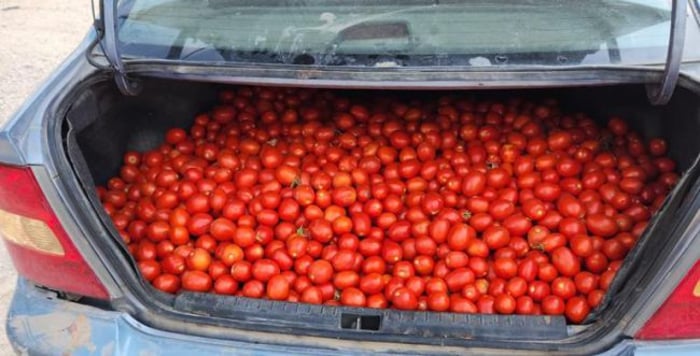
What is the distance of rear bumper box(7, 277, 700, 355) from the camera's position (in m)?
1.78

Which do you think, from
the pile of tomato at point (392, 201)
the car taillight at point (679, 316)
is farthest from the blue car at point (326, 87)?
the pile of tomato at point (392, 201)

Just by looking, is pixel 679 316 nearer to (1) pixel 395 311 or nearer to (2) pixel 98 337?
(1) pixel 395 311

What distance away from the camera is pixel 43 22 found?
6.72 m

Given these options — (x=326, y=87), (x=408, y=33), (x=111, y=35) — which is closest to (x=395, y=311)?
(x=326, y=87)

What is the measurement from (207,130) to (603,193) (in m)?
1.85

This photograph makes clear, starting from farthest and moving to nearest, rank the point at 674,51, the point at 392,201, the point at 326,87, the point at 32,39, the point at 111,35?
the point at 32,39, the point at 392,201, the point at 326,87, the point at 111,35, the point at 674,51

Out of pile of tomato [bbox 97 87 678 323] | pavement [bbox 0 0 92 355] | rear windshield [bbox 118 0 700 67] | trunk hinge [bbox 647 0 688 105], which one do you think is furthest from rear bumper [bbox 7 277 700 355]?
pavement [bbox 0 0 92 355]

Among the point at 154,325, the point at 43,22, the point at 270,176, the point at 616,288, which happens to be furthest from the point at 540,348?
the point at 43,22

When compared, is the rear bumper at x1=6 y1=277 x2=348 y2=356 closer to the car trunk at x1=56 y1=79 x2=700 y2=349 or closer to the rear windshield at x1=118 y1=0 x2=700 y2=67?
the car trunk at x1=56 y1=79 x2=700 y2=349

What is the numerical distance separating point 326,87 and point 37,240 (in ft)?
3.11

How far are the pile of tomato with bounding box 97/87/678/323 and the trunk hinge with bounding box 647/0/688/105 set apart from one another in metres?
0.70

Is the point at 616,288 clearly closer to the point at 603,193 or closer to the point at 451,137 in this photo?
the point at 603,193

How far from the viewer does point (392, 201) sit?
2.70m

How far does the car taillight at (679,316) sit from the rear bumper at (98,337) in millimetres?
30
